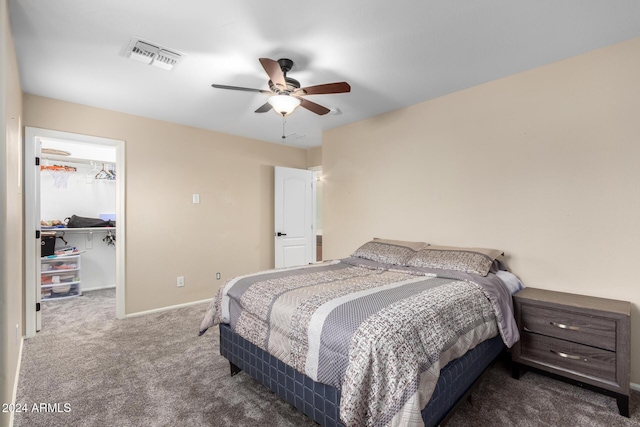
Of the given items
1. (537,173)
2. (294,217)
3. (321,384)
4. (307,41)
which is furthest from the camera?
(294,217)

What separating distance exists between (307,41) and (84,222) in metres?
4.73

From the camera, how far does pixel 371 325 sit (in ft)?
4.58

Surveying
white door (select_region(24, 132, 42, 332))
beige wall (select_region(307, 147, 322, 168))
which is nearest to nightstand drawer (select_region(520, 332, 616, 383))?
beige wall (select_region(307, 147, 322, 168))

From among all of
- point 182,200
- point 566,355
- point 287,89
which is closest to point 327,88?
point 287,89

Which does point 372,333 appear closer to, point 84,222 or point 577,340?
point 577,340

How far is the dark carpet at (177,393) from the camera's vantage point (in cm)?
179

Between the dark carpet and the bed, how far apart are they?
0.59 feet

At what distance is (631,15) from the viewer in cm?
187

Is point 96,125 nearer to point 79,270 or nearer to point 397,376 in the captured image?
point 79,270

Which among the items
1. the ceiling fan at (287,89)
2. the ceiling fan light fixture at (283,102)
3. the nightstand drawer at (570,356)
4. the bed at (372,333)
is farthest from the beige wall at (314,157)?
the nightstand drawer at (570,356)

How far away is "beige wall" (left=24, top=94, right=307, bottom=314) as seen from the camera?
3525 mm

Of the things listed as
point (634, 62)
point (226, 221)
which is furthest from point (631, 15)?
point (226, 221)

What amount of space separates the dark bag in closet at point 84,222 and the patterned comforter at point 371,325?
12.6 feet

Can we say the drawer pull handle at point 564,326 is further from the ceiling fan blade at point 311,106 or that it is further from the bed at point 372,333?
the ceiling fan blade at point 311,106
